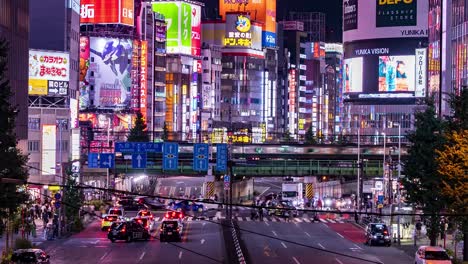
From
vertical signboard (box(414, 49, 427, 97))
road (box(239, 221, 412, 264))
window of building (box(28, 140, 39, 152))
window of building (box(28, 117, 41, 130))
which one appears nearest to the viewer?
road (box(239, 221, 412, 264))

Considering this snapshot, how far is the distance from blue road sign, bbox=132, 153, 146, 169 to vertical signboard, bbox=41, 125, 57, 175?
35.1ft

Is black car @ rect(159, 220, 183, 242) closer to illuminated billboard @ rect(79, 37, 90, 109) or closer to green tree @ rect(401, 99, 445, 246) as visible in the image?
green tree @ rect(401, 99, 445, 246)

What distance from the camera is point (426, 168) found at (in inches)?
2464

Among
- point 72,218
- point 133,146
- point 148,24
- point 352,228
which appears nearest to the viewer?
point 72,218

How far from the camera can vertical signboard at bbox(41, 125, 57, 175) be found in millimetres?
106500

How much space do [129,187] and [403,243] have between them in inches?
2919

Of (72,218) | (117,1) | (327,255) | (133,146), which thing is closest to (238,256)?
(327,255)

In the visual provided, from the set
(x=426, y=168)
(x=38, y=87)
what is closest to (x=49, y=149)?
(x=38, y=87)

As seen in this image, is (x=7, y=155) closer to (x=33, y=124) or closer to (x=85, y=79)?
(x=33, y=124)

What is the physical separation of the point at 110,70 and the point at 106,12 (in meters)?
8.84

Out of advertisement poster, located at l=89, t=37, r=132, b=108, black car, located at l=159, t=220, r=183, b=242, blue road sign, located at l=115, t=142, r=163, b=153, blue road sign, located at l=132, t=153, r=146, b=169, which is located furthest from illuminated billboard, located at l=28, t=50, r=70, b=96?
black car, located at l=159, t=220, r=183, b=242

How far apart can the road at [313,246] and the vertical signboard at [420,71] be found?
111m

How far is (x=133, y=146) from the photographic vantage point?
99250mm

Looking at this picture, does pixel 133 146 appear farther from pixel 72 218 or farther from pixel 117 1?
pixel 117 1
